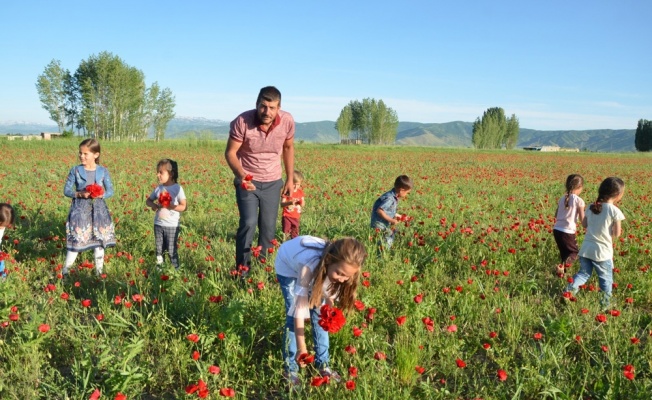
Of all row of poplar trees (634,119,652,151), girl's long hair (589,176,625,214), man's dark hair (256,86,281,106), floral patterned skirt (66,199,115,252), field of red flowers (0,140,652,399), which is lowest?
field of red flowers (0,140,652,399)

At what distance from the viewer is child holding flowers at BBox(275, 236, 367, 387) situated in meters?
2.49

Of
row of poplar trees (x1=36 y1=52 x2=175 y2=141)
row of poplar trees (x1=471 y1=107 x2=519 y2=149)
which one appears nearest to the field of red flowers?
row of poplar trees (x1=36 y1=52 x2=175 y2=141)

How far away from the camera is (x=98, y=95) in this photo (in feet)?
216

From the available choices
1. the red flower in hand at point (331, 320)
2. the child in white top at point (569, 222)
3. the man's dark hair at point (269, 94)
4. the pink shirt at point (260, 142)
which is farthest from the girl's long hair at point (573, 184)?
the red flower in hand at point (331, 320)

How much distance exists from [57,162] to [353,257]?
18127 mm

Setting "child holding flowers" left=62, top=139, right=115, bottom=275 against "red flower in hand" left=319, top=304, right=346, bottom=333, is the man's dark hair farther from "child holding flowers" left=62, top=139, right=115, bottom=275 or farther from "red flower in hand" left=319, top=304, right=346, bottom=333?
"red flower in hand" left=319, top=304, right=346, bottom=333

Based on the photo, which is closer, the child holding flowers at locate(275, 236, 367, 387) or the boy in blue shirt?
the child holding flowers at locate(275, 236, 367, 387)

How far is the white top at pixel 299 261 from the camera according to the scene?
8.83 ft

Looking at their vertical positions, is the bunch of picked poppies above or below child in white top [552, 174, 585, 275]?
above

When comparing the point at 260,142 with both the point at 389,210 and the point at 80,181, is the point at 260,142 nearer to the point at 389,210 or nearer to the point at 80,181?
the point at 389,210

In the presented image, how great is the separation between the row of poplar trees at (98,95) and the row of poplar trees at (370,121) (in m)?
47.9

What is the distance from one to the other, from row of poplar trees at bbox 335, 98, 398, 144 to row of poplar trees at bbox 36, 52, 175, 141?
47.9 meters

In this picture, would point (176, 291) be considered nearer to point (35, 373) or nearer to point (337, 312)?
point (35, 373)

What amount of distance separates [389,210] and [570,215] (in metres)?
2.08
